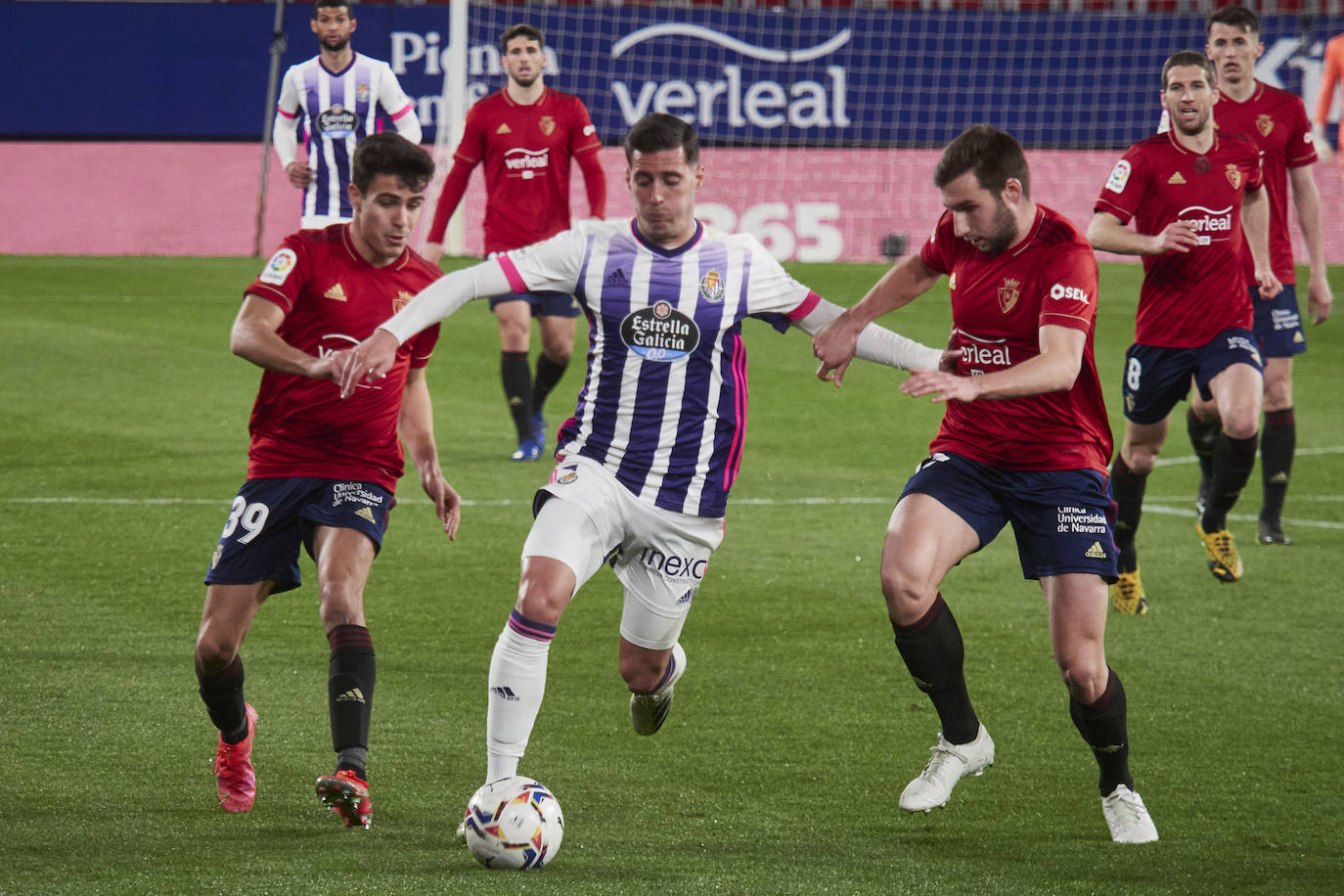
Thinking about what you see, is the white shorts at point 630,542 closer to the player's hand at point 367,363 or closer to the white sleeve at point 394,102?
the player's hand at point 367,363

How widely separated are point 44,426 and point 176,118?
35.6ft

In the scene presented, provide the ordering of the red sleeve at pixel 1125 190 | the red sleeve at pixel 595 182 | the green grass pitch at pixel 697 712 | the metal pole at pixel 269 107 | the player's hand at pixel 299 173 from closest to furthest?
the green grass pitch at pixel 697 712, the red sleeve at pixel 1125 190, the player's hand at pixel 299 173, the red sleeve at pixel 595 182, the metal pole at pixel 269 107

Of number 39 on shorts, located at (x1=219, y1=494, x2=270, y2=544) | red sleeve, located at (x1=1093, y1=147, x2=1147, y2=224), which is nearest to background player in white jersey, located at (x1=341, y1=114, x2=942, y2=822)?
number 39 on shorts, located at (x1=219, y1=494, x2=270, y2=544)

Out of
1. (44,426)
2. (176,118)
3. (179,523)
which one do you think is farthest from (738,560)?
(176,118)

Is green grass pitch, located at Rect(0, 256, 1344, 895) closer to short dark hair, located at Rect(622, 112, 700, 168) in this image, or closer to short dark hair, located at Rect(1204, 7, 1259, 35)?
short dark hair, located at Rect(622, 112, 700, 168)

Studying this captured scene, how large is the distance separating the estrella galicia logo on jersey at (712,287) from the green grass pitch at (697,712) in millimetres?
1341

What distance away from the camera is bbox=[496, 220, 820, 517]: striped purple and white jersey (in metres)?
4.46

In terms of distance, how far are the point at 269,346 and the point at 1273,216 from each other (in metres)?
5.46

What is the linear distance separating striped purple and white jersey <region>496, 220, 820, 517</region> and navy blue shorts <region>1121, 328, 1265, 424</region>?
2.94 meters

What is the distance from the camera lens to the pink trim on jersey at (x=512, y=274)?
438 centimetres

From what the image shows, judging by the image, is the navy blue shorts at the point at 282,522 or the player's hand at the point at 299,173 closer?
the navy blue shorts at the point at 282,522

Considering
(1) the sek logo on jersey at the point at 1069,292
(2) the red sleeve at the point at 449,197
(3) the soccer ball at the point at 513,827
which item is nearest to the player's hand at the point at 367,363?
(3) the soccer ball at the point at 513,827

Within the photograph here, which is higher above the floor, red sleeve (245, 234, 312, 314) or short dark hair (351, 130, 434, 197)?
short dark hair (351, 130, 434, 197)

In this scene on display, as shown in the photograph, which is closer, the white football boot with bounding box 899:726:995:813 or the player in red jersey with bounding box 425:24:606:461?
the white football boot with bounding box 899:726:995:813
